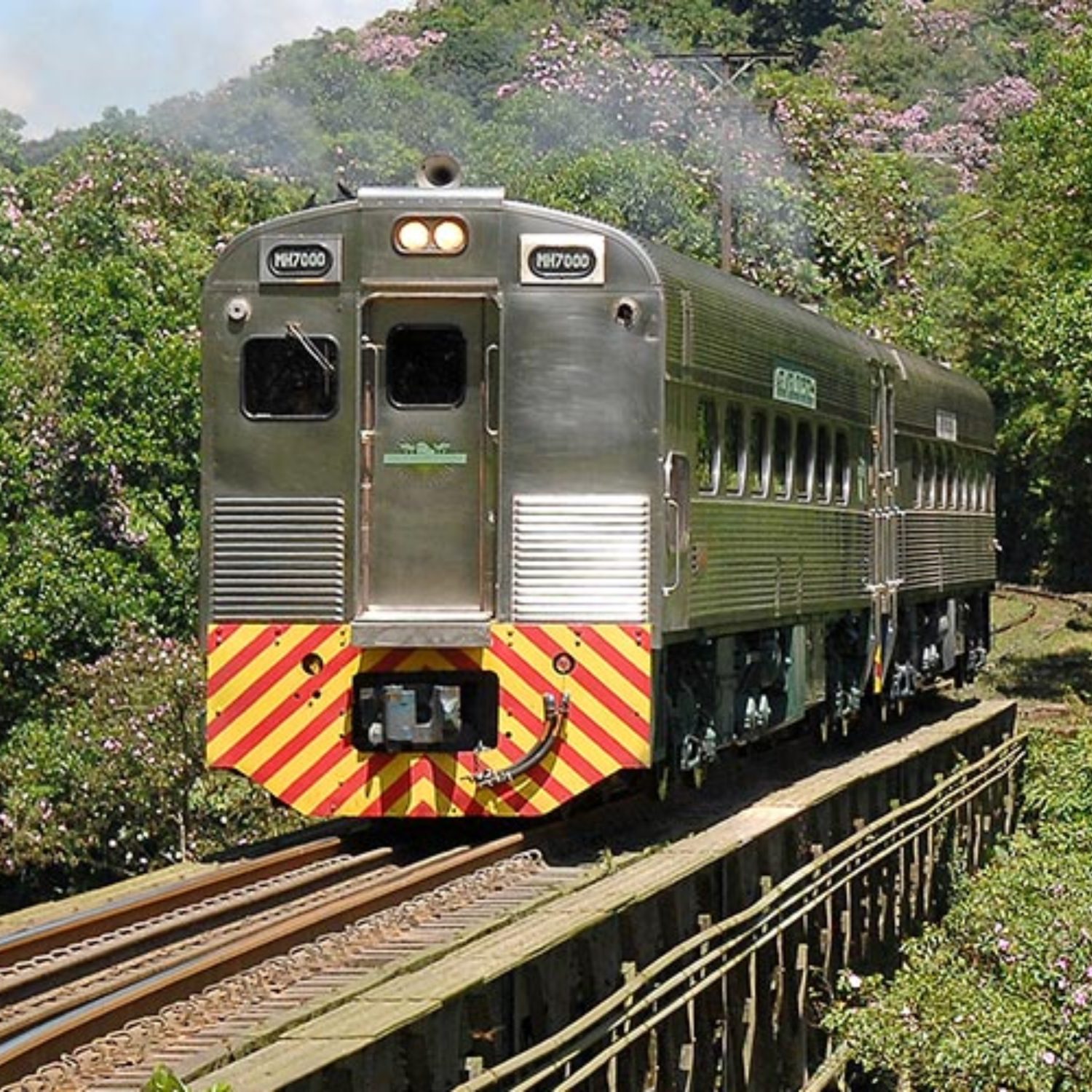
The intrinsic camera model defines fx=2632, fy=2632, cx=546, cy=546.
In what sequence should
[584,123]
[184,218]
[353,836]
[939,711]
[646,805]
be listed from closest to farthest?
[353,836] < [646,805] < [939,711] < [184,218] < [584,123]

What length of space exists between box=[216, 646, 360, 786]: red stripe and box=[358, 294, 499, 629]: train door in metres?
0.28

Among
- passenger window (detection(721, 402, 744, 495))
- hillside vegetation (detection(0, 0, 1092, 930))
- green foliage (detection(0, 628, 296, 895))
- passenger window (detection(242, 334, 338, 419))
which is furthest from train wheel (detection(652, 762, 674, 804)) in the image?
green foliage (detection(0, 628, 296, 895))

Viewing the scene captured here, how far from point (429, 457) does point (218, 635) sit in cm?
131

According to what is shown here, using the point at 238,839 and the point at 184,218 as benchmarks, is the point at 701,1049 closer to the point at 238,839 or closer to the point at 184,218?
the point at 238,839

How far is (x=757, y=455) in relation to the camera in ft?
49.6

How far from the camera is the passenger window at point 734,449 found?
1421cm

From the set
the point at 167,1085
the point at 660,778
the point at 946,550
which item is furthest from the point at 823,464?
the point at 167,1085

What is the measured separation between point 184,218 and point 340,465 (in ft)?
88.7

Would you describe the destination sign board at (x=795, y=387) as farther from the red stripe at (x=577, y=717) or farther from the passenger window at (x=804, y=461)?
the red stripe at (x=577, y=717)

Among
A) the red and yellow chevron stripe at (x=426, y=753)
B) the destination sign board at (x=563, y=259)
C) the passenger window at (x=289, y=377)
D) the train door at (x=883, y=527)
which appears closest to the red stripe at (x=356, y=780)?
the red and yellow chevron stripe at (x=426, y=753)

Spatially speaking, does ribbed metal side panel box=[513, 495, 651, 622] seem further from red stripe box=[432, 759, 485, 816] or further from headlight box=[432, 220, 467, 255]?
headlight box=[432, 220, 467, 255]

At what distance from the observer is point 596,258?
1241cm

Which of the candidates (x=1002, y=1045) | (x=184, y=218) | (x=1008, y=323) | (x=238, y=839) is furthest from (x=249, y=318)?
(x=1008, y=323)

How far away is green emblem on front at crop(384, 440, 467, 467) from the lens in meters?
12.5
